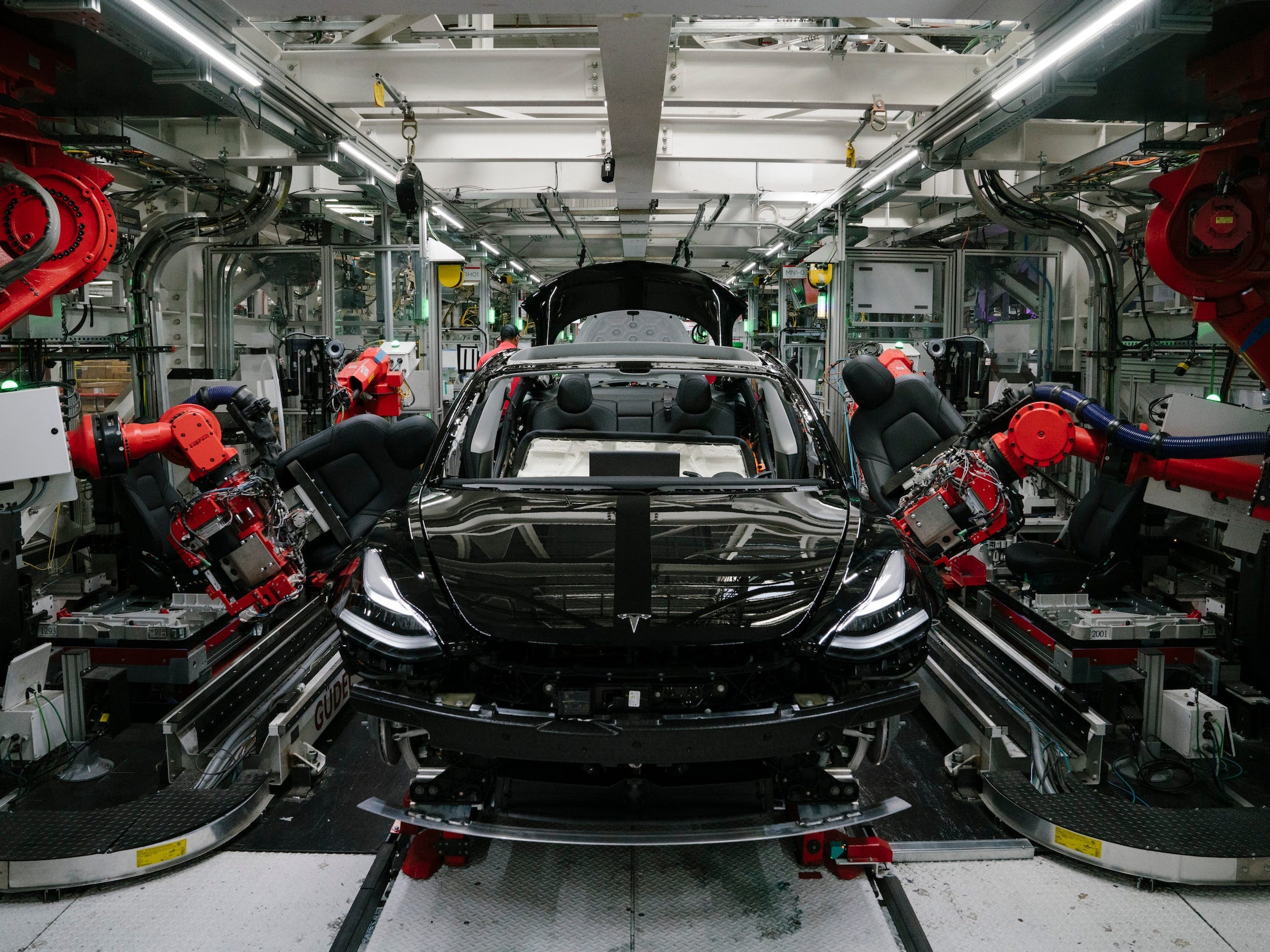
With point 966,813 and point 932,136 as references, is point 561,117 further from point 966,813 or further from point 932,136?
point 966,813

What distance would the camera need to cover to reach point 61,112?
4.81 metres

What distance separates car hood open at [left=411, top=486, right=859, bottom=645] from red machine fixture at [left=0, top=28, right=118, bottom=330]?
6.55ft

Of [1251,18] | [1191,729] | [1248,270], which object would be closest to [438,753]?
[1191,729]

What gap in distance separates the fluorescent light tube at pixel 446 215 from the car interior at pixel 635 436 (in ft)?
14.7

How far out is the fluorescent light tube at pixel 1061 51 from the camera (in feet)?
11.0

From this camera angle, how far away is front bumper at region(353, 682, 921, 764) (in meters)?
2.04

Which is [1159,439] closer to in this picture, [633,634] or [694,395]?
[694,395]

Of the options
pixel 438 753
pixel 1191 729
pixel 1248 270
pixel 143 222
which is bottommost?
pixel 1191 729

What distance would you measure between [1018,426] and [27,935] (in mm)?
4166

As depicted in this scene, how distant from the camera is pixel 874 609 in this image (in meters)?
2.25

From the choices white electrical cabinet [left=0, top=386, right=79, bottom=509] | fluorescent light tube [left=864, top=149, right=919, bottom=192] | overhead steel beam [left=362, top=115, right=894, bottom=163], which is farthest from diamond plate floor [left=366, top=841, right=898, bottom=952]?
overhead steel beam [left=362, top=115, right=894, bottom=163]

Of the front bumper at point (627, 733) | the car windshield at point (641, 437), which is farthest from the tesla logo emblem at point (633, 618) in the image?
the car windshield at point (641, 437)

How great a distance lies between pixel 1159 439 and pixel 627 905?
119 inches

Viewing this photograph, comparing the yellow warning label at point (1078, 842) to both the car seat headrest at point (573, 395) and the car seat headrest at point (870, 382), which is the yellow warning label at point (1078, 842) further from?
the car seat headrest at point (870, 382)
